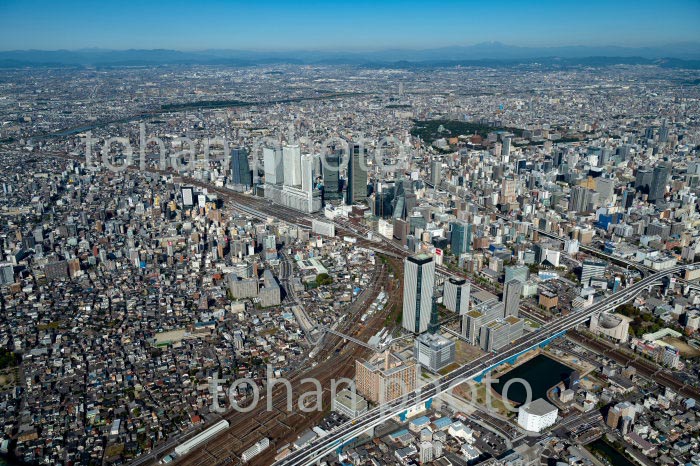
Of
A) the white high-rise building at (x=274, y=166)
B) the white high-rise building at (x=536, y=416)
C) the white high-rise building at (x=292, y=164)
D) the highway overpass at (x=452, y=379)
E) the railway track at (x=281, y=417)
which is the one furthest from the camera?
the white high-rise building at (x=274, y=166)

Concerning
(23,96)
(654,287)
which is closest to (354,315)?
(654,287)

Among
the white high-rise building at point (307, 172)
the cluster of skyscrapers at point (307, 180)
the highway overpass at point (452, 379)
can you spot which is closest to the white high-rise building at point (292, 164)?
the cluster of skyscrapers at point (307, 180)

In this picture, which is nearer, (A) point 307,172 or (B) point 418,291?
(B) point 418,291

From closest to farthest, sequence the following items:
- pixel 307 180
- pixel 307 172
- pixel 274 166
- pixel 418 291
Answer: pixel 418 291
pixel 307 172
pixel 307 180
pixel 274 166

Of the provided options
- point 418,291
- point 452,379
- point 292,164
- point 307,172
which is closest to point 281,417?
point 452,379

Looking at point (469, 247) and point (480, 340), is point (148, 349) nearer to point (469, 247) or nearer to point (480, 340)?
point (480, 340)

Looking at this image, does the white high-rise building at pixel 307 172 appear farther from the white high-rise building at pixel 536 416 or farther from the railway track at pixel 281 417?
the white high-rise building at pixel 536 416

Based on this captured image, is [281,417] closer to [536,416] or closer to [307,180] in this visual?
[536,416]
